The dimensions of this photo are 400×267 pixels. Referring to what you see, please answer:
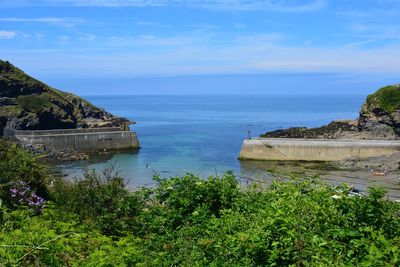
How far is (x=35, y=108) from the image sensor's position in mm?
61250

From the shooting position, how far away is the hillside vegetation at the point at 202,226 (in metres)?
5.54

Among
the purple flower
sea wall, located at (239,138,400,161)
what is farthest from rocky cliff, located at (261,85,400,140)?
the purple flower

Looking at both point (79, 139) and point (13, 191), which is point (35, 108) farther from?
point (13, 191)

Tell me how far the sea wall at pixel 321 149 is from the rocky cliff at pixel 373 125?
28.6 ft

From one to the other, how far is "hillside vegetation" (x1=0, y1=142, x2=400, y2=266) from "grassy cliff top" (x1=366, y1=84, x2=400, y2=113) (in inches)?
2022

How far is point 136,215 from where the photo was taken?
10.4m

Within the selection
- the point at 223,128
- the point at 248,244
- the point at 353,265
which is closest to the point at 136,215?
the point at 248,244

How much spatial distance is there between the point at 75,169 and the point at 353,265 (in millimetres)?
38154

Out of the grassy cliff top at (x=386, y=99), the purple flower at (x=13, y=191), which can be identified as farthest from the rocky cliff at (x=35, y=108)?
the purple flower at (x=13, y=191)

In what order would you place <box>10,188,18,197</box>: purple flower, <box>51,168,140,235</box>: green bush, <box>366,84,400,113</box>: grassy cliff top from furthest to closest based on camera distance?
1. <box>366,84,400,113</box>: grassy cliff top
2. <box>51,168,140,235</box>: green bush
3. <box>10,188,18,197</box>: purple flower

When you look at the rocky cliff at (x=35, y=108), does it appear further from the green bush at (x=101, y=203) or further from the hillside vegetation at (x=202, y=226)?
the hillside vegetation at (x=202, y=226)

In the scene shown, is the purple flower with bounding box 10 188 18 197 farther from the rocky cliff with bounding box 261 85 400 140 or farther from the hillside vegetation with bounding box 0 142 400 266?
the rocky cliff with bounding box 261 85 400 140

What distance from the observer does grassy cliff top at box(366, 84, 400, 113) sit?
5712cm

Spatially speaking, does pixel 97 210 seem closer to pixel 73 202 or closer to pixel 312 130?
pixel 73 202
